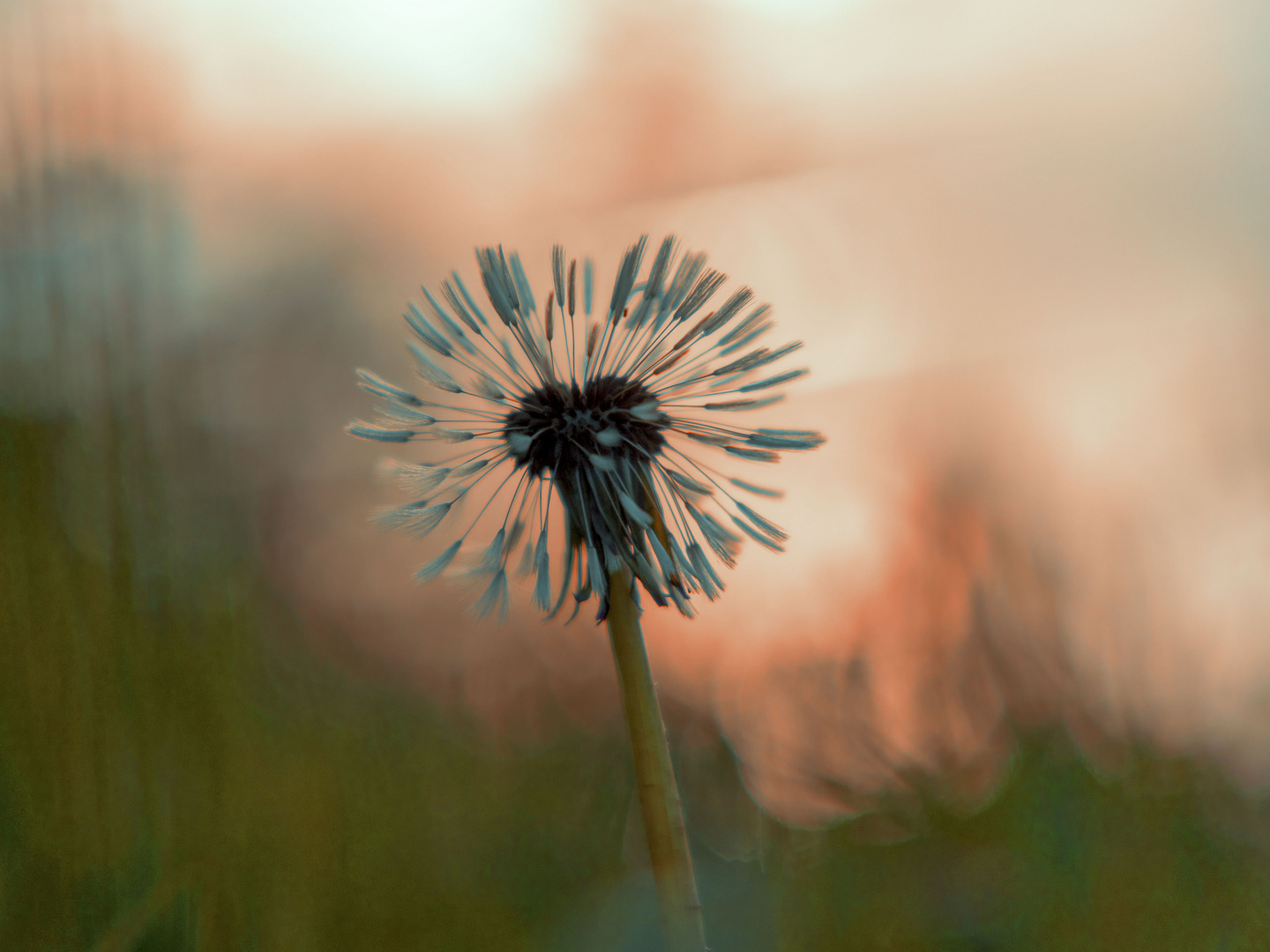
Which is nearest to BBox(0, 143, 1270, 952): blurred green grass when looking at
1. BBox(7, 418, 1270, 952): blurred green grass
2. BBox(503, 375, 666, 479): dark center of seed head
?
BBox(7, 418, 1270, 952): blurred green grass

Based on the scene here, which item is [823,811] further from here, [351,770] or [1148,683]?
[351,770]

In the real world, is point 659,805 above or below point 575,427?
below

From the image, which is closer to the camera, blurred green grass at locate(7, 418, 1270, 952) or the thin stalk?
the thin stalk

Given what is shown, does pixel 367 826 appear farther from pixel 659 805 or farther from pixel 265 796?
pixel 659 805

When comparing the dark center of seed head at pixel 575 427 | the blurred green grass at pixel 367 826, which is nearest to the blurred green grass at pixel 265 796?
the blurred green grass at pixel 367 826

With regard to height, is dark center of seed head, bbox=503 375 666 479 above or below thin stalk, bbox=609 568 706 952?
above

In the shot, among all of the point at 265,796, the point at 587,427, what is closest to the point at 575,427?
the point at 587,427

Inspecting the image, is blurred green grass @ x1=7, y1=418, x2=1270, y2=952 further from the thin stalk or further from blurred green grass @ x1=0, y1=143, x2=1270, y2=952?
the thin stalk
